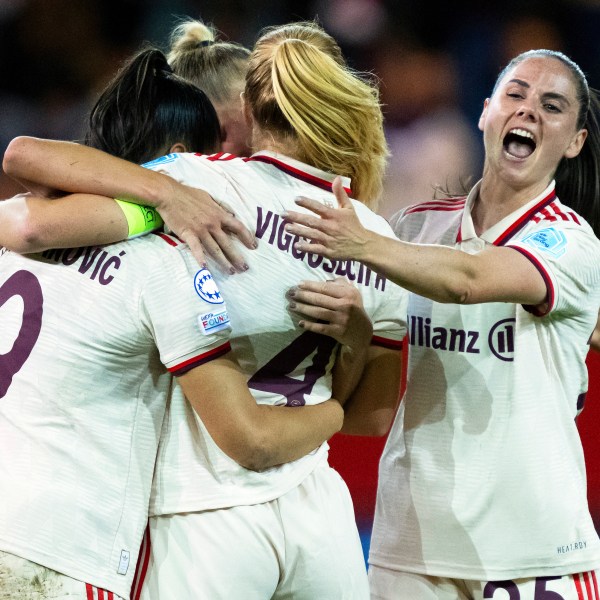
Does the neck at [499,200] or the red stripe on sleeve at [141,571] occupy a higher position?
the neck at [499,200]

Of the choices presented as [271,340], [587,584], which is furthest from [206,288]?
[587,584]

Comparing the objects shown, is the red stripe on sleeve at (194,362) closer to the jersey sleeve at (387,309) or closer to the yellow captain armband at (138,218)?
the yellow captain armband at (138,218)

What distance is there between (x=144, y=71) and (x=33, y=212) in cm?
51

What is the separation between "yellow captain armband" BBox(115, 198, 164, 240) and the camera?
1937 mm

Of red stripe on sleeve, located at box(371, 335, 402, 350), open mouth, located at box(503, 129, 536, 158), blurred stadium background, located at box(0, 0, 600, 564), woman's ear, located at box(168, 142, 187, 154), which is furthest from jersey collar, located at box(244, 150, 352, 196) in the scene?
blurred stadium background, located at box(0, 0, 600, 564)

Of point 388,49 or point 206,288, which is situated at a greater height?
point 388,49

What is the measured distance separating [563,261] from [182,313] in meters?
1.04

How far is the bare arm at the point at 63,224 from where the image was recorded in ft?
6.16

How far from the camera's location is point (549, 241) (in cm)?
242

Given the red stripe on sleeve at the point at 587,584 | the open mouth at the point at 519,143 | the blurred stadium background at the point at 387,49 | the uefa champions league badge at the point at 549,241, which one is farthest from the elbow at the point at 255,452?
the blurred stadium background at the point at 387,49

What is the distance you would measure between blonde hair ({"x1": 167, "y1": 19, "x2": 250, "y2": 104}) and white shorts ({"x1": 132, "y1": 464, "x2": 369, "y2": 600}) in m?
1.65

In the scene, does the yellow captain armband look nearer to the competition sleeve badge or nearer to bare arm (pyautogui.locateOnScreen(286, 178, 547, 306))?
the competition sleeve badge

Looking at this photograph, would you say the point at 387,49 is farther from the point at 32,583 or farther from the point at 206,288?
the point at 32,583

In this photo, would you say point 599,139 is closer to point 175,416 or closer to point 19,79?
point 175,416
